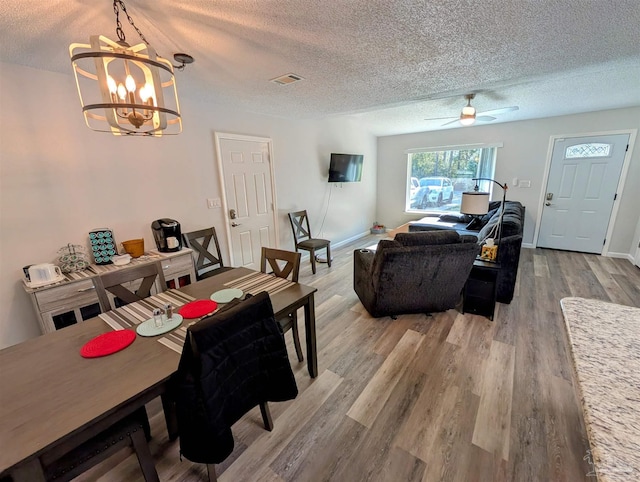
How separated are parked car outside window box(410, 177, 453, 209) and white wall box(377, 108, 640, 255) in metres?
0.32

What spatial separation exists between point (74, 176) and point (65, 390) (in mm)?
2038

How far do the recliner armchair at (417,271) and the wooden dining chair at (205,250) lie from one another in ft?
5.39

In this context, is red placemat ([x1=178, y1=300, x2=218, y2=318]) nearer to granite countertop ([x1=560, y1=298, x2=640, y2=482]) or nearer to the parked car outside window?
granite countertop ([x1=560, y1=298, x2=640, y2=482])

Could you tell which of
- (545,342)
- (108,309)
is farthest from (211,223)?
(545,342)

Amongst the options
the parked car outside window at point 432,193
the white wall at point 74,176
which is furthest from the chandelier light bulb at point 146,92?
the parked car outside window at point 432,193

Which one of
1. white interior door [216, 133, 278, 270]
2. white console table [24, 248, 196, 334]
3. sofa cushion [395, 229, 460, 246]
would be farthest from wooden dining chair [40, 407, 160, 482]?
white interior door [216, 133, 278, 270]

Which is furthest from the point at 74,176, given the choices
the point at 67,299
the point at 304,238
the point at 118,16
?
the point at 304,238

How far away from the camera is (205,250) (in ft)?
10.4

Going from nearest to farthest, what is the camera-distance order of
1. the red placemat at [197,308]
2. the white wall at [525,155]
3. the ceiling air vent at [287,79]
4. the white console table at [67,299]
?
1. the red placemat at [197,308]
2. the white console table at [67,299]
3. the ceiling air vent at [287,79]
4. the white wall at [525,155]

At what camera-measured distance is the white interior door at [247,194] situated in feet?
11.3

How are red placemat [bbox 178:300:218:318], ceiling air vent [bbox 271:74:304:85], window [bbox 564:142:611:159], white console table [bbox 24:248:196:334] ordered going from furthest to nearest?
window [bbox 564:142:611:159] → ceiling air vent [bbox 271:74:304:85] → white console table [bbox 24:248:196:334] → red placemat [bbox 178:300:218:318]

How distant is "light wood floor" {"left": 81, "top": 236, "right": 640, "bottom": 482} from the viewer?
1473 mm

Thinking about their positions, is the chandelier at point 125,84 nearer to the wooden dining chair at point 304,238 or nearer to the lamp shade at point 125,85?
the lamp shade at point 125,85

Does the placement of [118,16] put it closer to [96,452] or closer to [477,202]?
[96,452]
